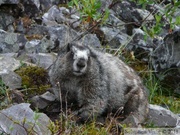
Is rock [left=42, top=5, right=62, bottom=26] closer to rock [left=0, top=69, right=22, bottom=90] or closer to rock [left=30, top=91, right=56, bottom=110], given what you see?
rock [left=0, top=69, right=22, bottom=90]

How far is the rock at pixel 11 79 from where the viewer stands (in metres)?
9.21

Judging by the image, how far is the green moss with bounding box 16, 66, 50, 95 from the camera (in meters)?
9.50

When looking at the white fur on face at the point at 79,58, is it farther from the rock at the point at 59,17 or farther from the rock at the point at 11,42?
the rock at the point at 59,17

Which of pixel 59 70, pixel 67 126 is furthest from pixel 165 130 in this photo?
pixel 59 70

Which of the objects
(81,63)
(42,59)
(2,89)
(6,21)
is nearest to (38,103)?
(2,89)

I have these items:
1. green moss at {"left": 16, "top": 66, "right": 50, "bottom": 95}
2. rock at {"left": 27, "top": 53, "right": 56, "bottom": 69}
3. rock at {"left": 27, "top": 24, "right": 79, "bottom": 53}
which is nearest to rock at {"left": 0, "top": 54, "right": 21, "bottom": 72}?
green moss at {"left": 16, "top": 66, "right": 50, "bottom": 95}

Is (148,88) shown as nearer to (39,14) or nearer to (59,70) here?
(59,70)

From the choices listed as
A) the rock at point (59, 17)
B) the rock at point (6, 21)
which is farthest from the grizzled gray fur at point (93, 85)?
the rock at point (59, 17)

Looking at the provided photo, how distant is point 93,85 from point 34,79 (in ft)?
5.06

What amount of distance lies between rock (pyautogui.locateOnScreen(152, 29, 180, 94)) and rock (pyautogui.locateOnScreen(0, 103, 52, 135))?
4033 mm

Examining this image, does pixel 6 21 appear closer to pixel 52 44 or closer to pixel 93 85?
pixel 52 44

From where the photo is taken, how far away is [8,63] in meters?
9.83

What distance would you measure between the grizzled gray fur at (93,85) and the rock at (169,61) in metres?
2.04

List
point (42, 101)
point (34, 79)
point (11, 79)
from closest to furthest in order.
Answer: point (42, 101) → point (11, 79) → point (34, 79)
